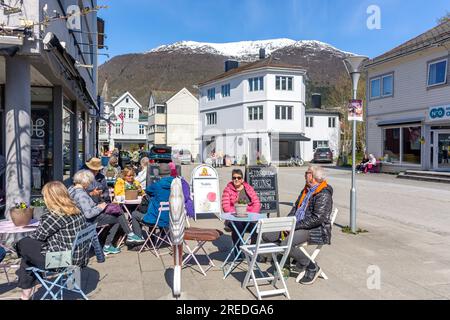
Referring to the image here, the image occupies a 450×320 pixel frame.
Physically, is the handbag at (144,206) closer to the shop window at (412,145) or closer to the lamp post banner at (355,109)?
the lamp post banner at (355,109)

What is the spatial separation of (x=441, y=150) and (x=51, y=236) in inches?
831

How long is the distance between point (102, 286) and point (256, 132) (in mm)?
34742

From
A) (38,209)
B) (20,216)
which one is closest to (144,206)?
(38,209)

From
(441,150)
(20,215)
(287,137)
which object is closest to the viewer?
(20,215)

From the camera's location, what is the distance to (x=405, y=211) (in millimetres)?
11266

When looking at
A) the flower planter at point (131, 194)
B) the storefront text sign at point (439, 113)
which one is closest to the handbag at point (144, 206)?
the flower planter at point (131, 194)

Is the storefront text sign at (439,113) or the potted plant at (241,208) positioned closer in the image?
the potted plant at (241,208)

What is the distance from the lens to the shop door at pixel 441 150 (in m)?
20.8

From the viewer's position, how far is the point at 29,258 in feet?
13.6

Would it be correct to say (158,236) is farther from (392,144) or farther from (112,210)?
(392,144)

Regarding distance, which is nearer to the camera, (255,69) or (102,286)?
(102,286)

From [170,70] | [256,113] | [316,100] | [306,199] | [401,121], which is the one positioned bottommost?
[306,199]
